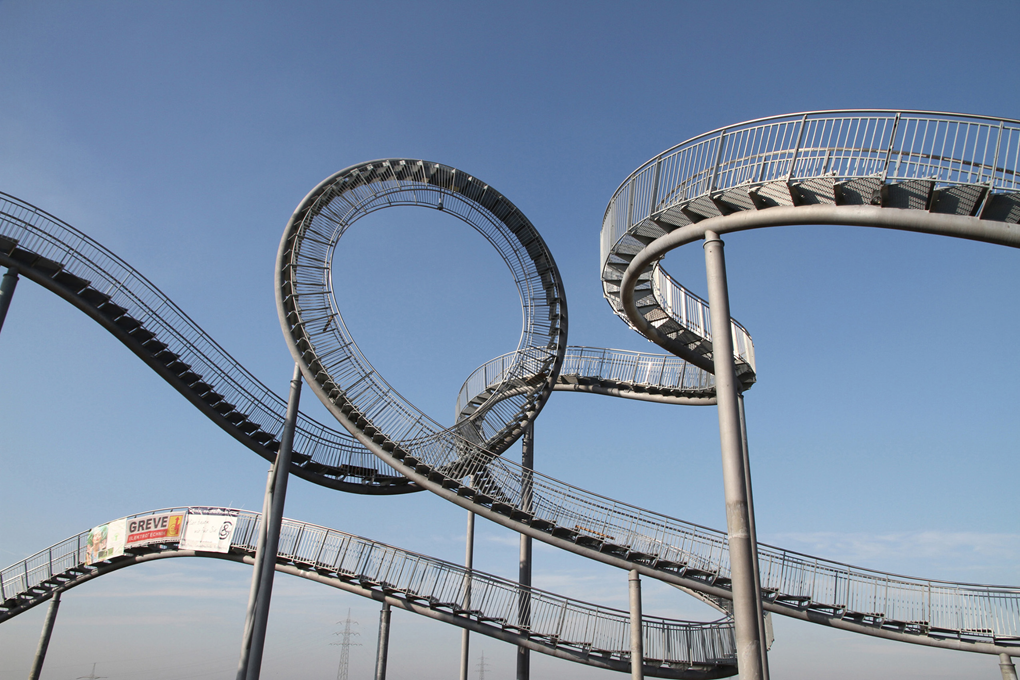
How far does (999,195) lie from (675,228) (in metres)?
5.55

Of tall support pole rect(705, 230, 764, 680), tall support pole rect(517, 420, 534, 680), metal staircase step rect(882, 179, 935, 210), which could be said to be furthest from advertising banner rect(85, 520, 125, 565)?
metal staircase step rect(882, 179, 935, 210)

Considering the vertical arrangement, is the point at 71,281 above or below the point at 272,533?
above

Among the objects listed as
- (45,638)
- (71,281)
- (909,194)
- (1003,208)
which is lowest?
(45,638)

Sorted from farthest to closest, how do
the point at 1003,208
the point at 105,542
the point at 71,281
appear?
1. the point at 105,542
2. the point at 71,281
3. the point at 1003,208

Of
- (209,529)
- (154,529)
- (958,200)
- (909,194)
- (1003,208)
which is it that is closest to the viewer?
(1003,208)

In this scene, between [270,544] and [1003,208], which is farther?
[270,544]

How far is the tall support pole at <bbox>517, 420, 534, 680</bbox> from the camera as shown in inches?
633

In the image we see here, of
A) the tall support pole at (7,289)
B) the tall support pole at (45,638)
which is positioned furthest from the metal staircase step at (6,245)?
the tall support pole at (45,638)

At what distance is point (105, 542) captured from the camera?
70.9ft

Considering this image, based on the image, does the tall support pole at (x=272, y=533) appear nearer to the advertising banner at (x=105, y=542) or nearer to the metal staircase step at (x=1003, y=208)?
the advertising banner at (x=105, y=542)

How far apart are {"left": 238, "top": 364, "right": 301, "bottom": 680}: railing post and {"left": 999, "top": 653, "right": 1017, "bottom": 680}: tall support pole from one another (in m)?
16.9

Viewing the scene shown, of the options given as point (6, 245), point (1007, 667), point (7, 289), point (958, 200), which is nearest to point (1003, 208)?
point (958, 200)

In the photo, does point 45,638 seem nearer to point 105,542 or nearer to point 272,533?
point 105,542

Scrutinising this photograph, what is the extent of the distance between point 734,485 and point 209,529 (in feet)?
53.8
